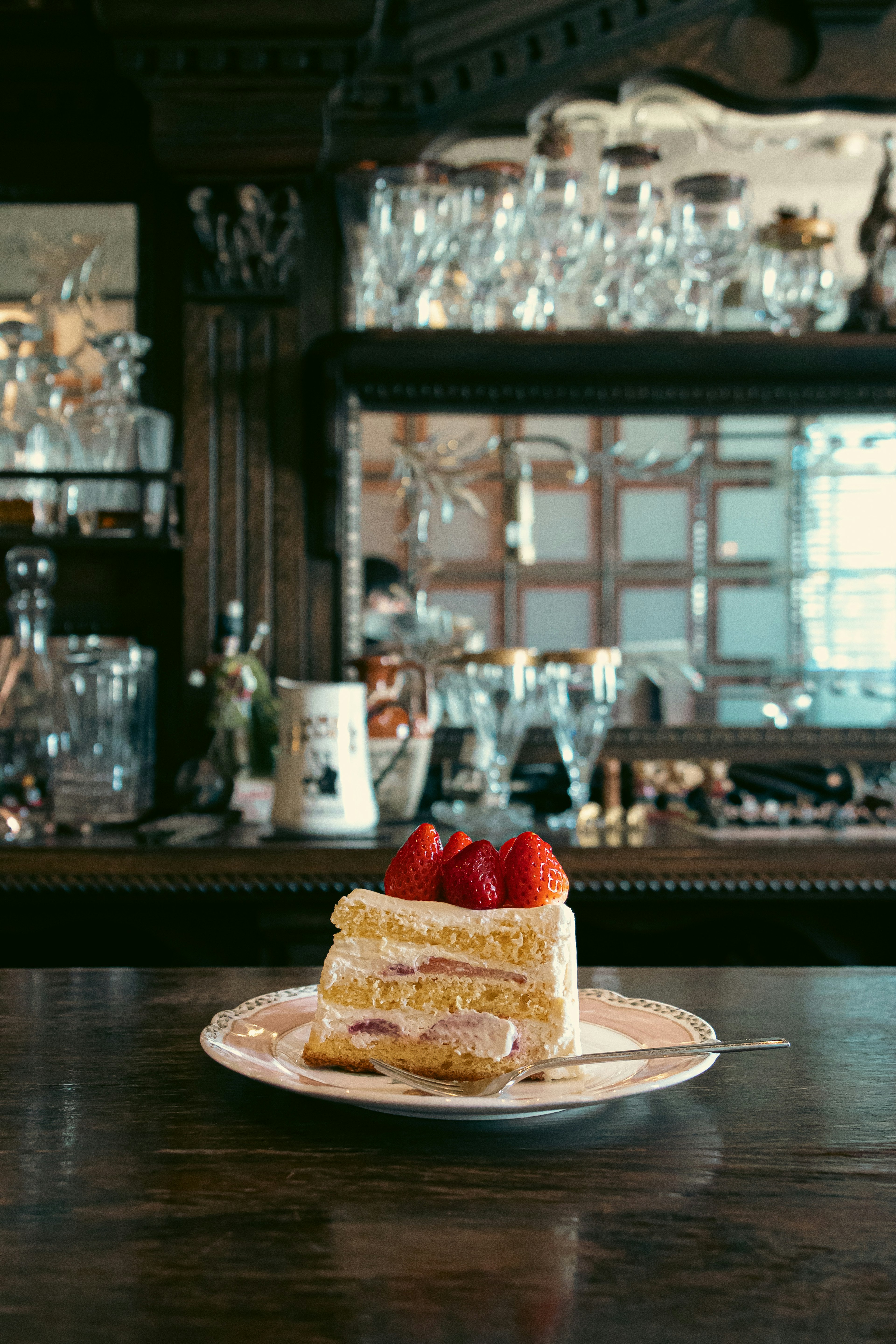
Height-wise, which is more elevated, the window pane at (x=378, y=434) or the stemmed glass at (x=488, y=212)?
the stemmed glass at (x=488, y=212)

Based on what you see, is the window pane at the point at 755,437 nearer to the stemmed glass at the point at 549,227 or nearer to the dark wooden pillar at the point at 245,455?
the stemmed glass at the point at 549,227

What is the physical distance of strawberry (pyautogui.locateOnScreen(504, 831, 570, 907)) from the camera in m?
0.77

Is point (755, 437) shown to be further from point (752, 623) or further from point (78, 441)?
point (78, 441)

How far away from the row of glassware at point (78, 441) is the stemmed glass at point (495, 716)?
607mm

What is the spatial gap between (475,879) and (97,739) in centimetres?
140

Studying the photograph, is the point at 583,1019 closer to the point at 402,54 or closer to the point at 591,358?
the point at 591,358

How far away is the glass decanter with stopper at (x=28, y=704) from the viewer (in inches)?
75.9

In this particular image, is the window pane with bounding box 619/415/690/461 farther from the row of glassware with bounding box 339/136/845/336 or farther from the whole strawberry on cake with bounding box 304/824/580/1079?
the whole strawberry on cake with bounding box 304/824/580/1079

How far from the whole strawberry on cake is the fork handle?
0.03m

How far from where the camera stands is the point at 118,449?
7.12 feet

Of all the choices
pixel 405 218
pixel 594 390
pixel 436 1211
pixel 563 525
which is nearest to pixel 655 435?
pixel 594 390

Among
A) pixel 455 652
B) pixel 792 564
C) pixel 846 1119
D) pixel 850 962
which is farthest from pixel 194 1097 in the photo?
pixel 792 564

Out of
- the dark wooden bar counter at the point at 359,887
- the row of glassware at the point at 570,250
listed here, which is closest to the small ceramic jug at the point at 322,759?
the dark wooden bar counter at the point at 359,887

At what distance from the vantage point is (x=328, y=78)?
80.7 inches
